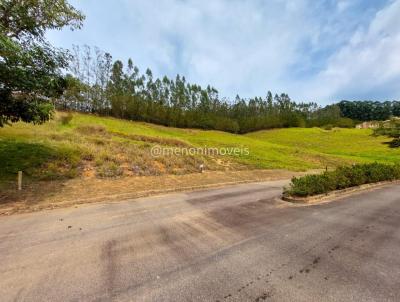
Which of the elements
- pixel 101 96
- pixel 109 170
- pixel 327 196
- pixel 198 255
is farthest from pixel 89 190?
pixel 101 96

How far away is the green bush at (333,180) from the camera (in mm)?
12211

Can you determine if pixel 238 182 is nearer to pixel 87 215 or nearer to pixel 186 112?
pixel 87 215

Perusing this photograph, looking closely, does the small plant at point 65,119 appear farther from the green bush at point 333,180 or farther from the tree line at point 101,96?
the green bush at point 333,180

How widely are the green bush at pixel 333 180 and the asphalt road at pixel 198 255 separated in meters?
2.34

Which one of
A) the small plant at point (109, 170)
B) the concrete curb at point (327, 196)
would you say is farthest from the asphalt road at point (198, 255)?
the small plant at point (109, 170)

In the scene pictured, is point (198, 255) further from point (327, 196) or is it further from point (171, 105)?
point (171, 105)

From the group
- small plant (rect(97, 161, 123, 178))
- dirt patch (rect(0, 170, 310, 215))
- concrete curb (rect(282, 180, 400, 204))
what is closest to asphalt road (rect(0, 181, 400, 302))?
dirt patch (rect(0, 170, 310, 215))

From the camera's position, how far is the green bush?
12.2 meters

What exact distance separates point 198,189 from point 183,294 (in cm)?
1040

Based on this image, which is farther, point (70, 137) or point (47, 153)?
point (70, 137)

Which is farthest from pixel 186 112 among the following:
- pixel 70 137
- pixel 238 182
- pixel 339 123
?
pixel 339 123

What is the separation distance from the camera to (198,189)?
1452cm

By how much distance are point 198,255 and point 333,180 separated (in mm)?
11053

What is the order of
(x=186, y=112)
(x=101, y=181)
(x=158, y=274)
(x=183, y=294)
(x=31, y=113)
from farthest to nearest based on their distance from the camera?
(x=186, y=112)
(x=101, y=181)
(x=31, y=113)
(x=158, y=274)
(x=183, y=294)
